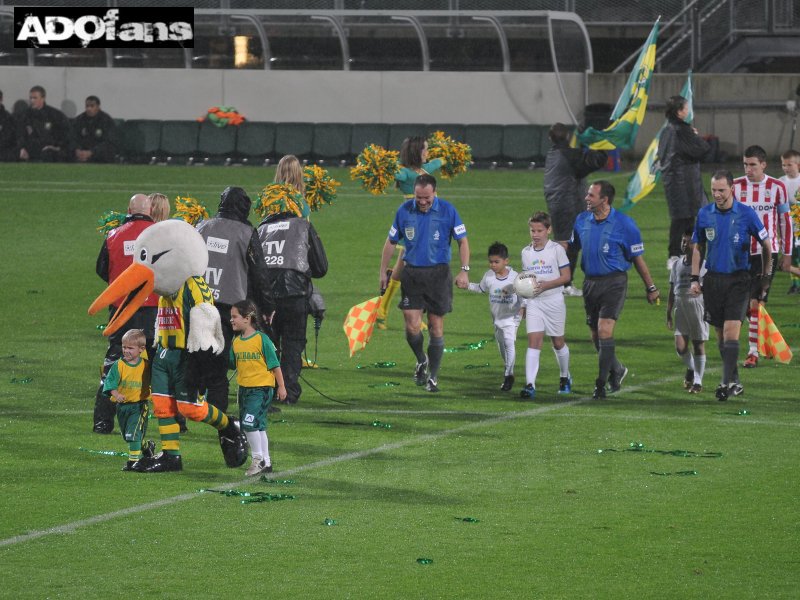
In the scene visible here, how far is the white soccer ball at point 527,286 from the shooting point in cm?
1363

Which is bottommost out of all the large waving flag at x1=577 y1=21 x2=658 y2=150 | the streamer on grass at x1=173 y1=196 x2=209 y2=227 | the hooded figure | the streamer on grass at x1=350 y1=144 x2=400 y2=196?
the hooded figure

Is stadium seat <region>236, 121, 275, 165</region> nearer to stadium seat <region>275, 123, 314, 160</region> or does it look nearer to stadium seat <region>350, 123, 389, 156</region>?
stadium seat <region>275, 123, 314, 160</region>

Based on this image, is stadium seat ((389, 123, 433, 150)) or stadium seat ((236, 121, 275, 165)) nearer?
stadium seat ((389, 123, 433, 150))

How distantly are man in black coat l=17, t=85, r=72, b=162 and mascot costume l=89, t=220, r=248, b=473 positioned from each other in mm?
26267

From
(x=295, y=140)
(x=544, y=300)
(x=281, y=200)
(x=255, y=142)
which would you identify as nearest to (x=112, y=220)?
(x=281, y=200)

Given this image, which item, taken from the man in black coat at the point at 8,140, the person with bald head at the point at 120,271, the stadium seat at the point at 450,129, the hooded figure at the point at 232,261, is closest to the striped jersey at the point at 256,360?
the hooded figure at the point at 232,261

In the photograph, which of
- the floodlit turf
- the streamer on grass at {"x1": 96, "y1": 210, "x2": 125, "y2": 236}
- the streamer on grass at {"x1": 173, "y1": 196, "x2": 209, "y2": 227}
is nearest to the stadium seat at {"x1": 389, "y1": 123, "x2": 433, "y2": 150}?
the floodlit turf

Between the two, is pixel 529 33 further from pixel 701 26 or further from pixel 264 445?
pixel 264 445

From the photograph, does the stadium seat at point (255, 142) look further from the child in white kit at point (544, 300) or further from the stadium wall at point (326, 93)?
the child in white kit at point (544, 300)

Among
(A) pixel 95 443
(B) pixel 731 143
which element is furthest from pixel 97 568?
(B) pixel 731 143

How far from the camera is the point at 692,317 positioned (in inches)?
551

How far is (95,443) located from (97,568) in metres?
3.47

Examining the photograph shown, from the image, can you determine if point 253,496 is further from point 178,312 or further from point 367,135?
point 367,135

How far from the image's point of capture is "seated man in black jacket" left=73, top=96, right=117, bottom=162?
36.0 metres
